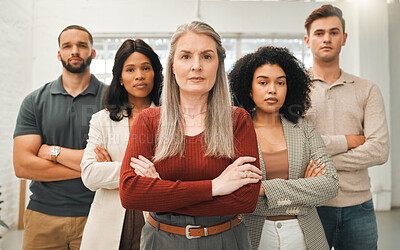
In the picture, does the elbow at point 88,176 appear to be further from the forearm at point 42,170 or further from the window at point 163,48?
the window at point 163,48

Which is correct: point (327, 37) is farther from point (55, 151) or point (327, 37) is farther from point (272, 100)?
point (55, 151)

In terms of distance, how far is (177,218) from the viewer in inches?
45.9

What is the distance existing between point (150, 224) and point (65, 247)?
1.06 meters

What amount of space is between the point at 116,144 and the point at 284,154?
3.20 ft

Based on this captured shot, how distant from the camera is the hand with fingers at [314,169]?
1.48 meters

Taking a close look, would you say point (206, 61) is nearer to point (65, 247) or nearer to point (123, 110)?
point (123, 110)

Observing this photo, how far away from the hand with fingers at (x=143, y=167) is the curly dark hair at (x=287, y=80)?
0.81 m

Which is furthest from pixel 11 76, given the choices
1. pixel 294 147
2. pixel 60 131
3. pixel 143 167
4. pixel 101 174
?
pixel 294 147

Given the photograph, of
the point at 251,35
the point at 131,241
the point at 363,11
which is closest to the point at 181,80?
the point at 131,241

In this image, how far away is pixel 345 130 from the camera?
74.6 inches

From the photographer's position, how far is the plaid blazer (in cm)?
140

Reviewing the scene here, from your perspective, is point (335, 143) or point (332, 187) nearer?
point (332, 187)

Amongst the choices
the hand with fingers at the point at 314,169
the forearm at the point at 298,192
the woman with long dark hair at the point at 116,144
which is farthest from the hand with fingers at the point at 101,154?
the hand with fingers at the point at 314,169

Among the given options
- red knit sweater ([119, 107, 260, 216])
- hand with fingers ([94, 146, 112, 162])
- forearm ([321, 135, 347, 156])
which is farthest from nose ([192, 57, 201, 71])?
forearm ([321, 135, 347, 156])
